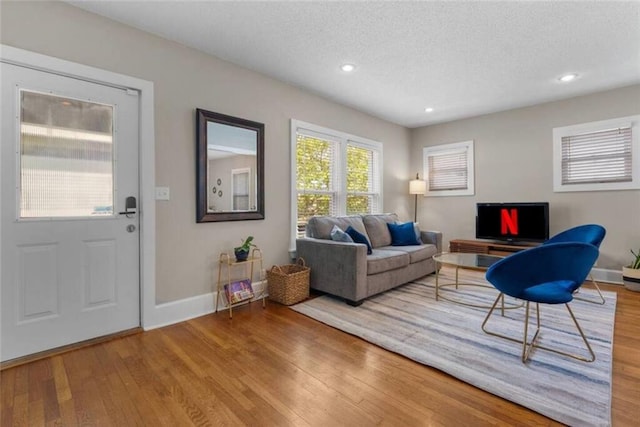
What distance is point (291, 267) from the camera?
3.43 m

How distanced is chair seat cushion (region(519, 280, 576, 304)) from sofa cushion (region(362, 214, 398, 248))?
2.09m

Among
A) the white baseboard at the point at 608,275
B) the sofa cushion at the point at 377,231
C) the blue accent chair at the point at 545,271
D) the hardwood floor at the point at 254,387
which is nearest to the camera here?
the hardwood floor at the point at 254,387

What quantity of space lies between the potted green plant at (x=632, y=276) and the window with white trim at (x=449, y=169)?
2.10 meters

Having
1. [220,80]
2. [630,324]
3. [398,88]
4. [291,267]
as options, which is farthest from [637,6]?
[291,267]

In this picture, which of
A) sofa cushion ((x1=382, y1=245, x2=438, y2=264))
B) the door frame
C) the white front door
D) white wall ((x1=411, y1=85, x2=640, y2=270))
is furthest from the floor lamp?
the white front door

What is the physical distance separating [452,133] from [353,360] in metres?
4.57

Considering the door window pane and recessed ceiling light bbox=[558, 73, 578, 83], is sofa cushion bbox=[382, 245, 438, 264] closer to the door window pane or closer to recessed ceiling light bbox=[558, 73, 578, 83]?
recessed ceiling light bbox=[558, 73, 578, 83]

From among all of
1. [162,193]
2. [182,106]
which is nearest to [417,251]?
[162,193]

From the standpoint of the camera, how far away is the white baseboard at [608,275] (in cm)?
381

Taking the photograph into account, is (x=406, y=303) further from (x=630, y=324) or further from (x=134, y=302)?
(x=134, y=302)

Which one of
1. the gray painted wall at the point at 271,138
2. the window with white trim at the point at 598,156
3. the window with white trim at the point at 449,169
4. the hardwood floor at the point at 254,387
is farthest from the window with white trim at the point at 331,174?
the window with white trim at the point at 598,156

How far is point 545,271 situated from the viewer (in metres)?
1.81

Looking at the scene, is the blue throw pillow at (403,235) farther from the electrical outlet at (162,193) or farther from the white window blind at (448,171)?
the electrical outlet at (162,193)

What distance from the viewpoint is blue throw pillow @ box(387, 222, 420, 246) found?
4.12 m
